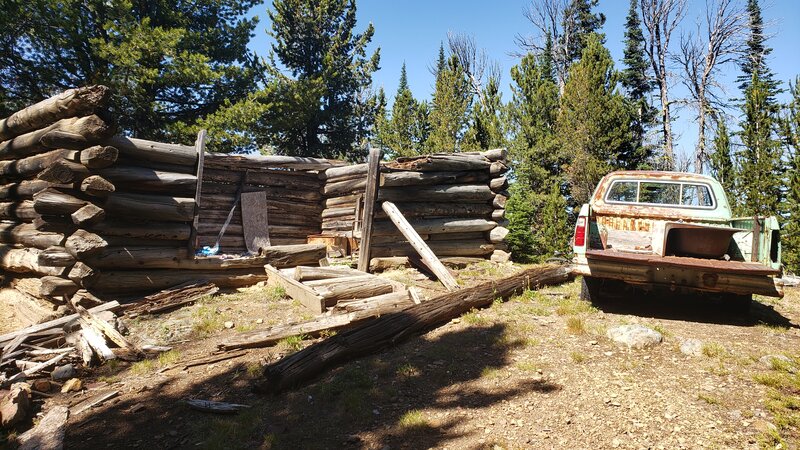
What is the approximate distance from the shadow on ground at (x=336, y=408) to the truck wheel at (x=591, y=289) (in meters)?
2.34

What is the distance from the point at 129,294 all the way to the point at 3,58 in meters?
16.9

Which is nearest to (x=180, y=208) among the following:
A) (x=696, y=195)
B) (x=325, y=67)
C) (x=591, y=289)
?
(x=591, y=289)

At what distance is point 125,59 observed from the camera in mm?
15758

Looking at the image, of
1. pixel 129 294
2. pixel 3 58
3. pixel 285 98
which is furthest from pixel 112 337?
pixel 3 58

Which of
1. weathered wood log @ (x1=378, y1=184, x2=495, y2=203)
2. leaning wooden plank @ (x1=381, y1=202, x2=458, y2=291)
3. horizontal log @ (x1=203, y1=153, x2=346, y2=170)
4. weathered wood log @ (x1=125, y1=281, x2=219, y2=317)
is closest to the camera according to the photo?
weathered wood log @ (x1=125, y1=281, x2=219, y2=317)

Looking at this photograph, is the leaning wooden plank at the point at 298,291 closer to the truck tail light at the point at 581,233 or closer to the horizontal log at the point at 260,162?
the truck tail light at the point at 581,233

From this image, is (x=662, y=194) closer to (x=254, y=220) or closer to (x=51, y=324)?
(x=51, y=324)

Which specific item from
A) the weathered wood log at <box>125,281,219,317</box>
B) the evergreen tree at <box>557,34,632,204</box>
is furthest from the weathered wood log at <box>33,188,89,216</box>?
the evergreen tree at <box>557,34,632,204</box>

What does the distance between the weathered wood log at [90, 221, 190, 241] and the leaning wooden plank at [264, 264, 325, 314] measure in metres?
1.78

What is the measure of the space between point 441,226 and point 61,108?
25.5ft

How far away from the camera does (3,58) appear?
16.6 meters

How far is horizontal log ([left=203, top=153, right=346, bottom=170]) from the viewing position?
11.5 m

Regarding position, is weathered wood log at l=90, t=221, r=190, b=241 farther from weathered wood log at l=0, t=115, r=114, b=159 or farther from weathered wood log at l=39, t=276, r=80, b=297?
weathered wood log at l=0, t=115, r=114, b=159

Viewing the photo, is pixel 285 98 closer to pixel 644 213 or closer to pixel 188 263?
pixel 188 263
